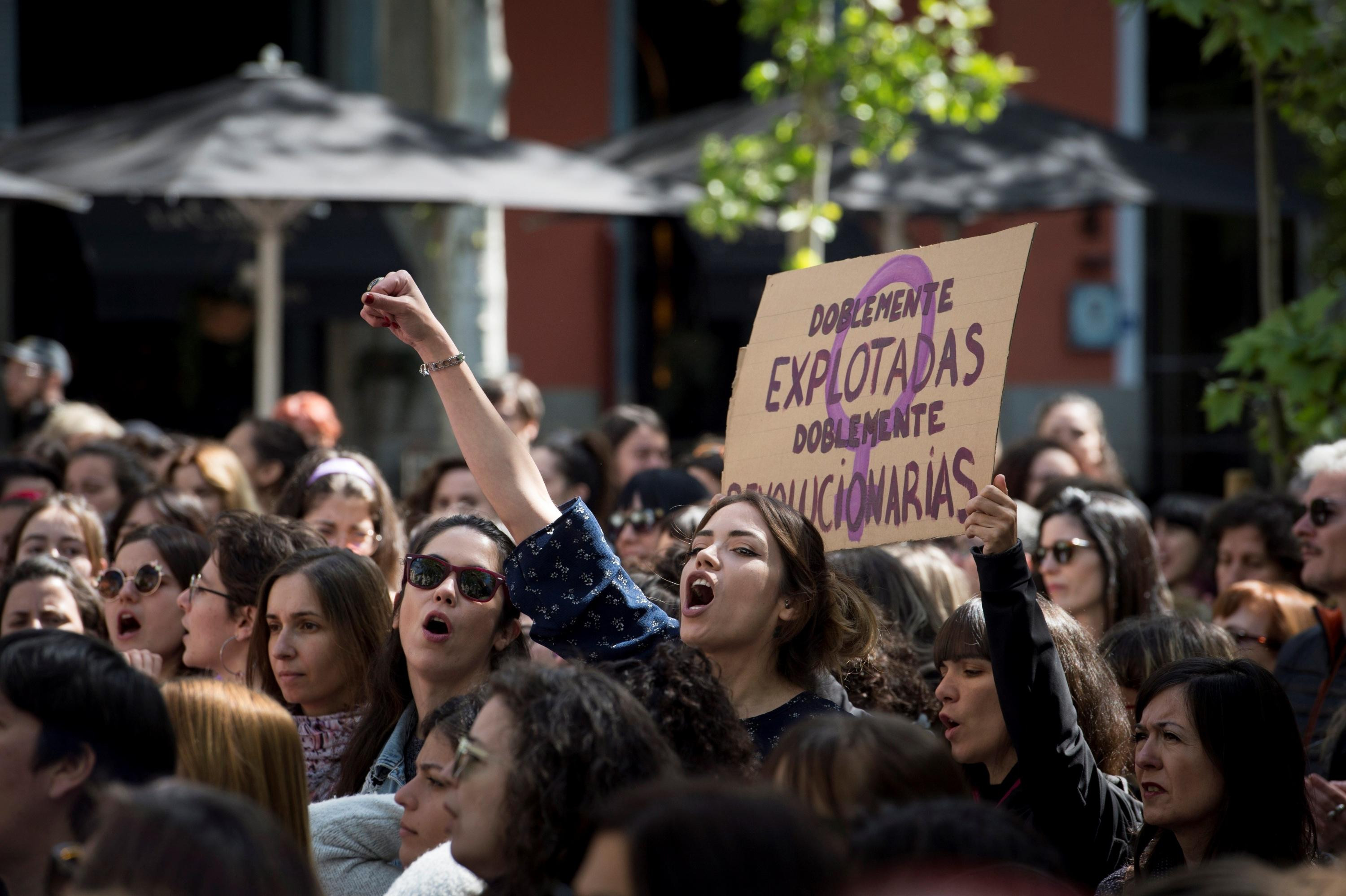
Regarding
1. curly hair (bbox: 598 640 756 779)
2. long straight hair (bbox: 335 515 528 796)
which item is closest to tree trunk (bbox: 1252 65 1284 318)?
long straight hair (bbox: 335 515 528 796)

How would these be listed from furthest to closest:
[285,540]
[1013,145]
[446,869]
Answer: [1013,145] → [285,540] → [446,869]

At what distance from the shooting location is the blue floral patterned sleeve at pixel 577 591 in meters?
3.47

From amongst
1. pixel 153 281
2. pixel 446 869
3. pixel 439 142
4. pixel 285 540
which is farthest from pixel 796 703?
pixel 153 281

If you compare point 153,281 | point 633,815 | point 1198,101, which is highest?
point 1198,101

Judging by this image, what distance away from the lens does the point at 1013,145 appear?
9695 mm

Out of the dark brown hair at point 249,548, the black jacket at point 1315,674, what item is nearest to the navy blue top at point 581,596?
the dark brown hair at point 249,548

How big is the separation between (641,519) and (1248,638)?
216cm

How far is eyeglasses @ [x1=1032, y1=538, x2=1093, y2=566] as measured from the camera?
5.06m

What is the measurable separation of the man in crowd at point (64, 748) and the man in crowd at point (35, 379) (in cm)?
718

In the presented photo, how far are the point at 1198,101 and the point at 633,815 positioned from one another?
14492 millimetres

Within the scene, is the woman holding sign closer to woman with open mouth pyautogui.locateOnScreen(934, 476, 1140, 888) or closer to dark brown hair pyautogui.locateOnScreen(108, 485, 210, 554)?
woman with open mouth pyautogui.locateOnScreen(934, 476, 1140, 888)

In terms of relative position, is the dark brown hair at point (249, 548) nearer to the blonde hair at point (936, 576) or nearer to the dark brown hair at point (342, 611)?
the dark brown hair at point (342, 611)

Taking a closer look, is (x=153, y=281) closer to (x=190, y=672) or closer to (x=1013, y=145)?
(x=1013, y=145)

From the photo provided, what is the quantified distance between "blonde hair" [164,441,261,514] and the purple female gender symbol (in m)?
2.92
